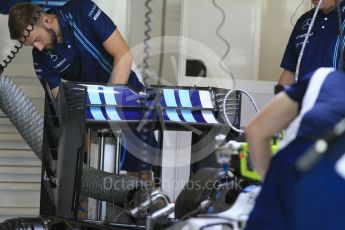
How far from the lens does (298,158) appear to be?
1.38 metres

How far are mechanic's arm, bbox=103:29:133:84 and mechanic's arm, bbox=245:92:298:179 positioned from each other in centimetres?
167

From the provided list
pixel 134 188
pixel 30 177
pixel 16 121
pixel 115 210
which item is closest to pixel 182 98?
pixel 134 188

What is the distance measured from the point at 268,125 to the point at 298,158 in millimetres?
128

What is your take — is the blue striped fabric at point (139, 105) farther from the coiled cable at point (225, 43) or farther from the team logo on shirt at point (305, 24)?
the coiled cable at point (225, 43)

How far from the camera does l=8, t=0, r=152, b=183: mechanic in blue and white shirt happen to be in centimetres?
318

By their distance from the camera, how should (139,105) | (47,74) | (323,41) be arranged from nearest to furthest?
(139,105) < (323,41) < (47,74)

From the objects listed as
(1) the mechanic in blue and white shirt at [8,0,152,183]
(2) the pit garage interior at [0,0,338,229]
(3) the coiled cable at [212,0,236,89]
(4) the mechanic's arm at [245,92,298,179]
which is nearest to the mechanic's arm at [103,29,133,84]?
(1) the mechanic in blue and white shirt at [8,0,152,183]

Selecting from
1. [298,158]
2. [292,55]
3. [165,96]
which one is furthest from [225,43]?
[298,158]

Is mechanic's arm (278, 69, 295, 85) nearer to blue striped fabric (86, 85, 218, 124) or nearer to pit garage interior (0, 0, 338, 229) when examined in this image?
pit garage interior (0, 0, 338, 229)

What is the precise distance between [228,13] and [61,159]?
221 cm

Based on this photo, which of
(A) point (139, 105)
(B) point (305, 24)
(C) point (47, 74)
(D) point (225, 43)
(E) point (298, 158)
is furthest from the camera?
(D) point (225, 43)

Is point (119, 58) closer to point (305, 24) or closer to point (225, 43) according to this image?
point (305, 24)

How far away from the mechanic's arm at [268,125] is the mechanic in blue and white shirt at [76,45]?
160 cm

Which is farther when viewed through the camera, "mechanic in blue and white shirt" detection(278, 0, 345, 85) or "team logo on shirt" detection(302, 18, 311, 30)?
"team logo on shirt" detection(302, 18, 311, 30)
